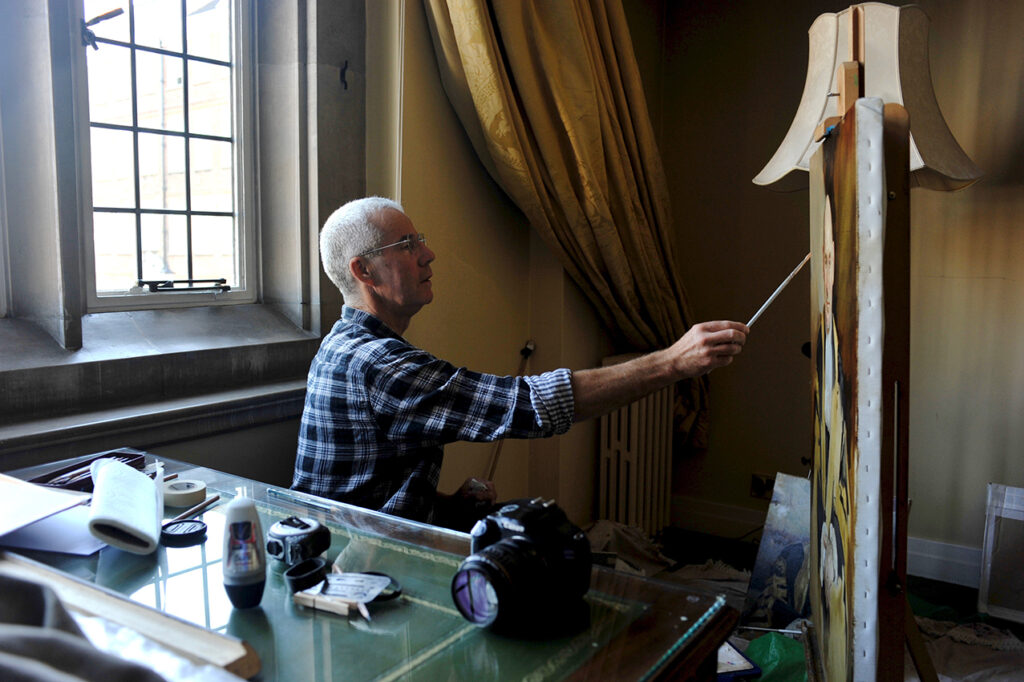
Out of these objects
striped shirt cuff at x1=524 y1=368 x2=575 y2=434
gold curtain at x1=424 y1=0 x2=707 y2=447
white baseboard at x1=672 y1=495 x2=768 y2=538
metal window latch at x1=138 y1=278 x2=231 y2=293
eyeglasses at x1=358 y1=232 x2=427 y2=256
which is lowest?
white baseboard at x1=672 y1=495 x2=768 y2=538

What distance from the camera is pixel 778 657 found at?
1772 millimetres

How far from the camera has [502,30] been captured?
2316 mm

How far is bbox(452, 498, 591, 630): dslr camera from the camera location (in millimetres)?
833

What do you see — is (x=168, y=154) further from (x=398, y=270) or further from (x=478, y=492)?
(x=478, y=492)

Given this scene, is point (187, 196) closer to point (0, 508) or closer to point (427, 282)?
point (427, 282)

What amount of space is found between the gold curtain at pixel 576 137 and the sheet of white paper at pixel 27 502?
5.15 ft

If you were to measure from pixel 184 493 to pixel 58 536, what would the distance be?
208mm

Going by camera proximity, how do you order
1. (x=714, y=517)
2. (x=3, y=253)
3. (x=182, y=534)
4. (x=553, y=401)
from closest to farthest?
(x=182, y=534) → (x=553, y=401) → (x=3, y=253) → (x=714, y=517)

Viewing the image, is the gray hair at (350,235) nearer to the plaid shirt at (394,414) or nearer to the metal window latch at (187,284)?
the plaid shirt at (394,414)

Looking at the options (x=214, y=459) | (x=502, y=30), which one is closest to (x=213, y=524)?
(x=214, y=459)

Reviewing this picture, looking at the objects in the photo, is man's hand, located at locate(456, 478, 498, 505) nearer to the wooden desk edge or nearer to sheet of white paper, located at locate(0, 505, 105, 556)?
sheet of white paper, located at locate(0, 505, 105, 556)

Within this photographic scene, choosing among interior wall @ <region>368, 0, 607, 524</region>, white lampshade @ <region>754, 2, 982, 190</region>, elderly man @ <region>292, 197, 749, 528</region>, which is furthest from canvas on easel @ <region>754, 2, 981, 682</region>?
interior wall @ <region>368, 0, 607, 524</region>

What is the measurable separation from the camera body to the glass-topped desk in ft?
0.07

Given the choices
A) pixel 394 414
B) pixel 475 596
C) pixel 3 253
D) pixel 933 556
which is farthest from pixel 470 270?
pixel 933 556
